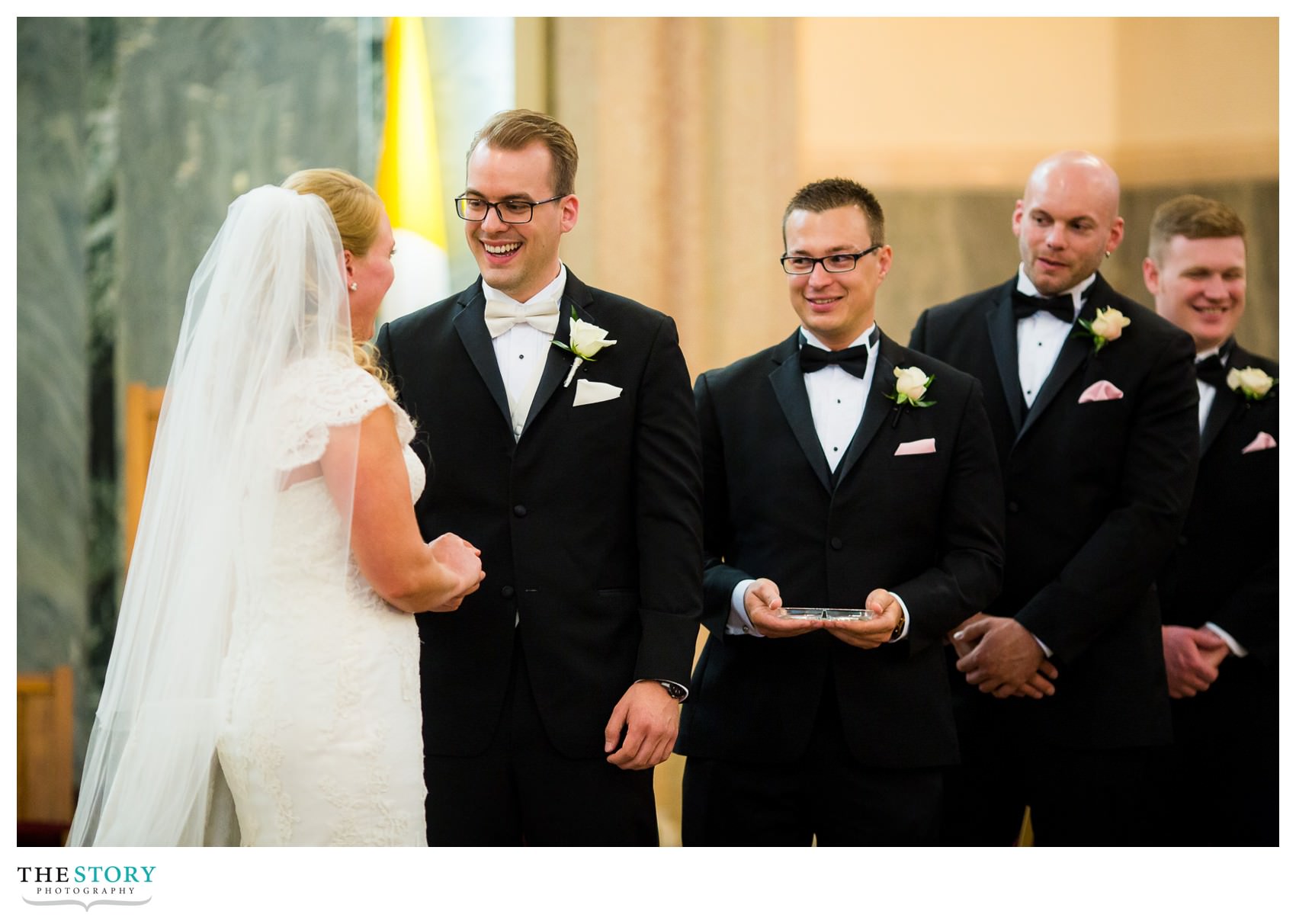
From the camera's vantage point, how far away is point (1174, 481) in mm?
3137

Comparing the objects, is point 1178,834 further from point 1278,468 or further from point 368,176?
point 368,176

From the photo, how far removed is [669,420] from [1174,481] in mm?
1317

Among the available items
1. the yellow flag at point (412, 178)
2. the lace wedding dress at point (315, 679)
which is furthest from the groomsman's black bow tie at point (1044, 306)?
the yellow flag at point (412, 178)

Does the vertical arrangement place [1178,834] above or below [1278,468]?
below

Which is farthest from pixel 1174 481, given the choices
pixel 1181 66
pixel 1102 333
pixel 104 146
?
pixel 104 146

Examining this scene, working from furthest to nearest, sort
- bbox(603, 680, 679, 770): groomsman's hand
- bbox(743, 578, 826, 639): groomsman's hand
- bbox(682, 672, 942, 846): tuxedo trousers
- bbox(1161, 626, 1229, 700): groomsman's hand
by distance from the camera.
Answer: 1. bbox(1161, 626, 1229, 700): groomsman's hand
2. bbox(682, 672, 942, 846): tuxedo trousers
3. bbox(743, 578, 826, 639): groomsman's hand
4. bbox(603, 680, 679, 770): groomsman's hand

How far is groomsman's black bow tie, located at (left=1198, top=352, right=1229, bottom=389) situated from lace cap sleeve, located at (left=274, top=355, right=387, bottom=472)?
2438 mm

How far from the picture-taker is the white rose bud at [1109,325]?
10.4 feet

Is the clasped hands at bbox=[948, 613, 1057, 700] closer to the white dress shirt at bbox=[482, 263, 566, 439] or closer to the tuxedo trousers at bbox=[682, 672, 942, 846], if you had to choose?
the tuxedo trousers at bbox=[682, 672, 942, 846]

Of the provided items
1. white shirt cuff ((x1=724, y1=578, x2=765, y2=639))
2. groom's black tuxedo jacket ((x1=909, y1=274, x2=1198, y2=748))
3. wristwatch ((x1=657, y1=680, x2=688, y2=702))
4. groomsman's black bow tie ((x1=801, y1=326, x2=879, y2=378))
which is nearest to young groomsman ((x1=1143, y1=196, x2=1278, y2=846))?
groom's black tuxedo jacket ((x1=909, y1=274, x2=1198, y2=748))

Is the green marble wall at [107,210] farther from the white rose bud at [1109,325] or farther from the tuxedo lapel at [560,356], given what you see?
the white rose bud at [1109,325]

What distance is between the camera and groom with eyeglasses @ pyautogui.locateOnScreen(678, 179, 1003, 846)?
9.27ft

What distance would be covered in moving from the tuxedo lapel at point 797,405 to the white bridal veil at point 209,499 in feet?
3.32

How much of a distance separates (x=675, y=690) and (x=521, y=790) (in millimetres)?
373
